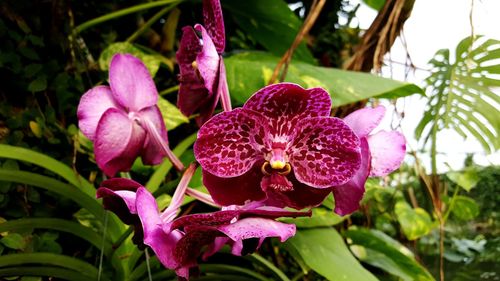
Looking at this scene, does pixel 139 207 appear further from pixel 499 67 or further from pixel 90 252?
pixel 499 67

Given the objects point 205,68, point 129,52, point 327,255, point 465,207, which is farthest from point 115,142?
point 465,207

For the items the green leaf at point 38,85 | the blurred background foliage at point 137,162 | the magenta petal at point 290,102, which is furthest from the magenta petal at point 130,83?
the green leaf at point 38,85

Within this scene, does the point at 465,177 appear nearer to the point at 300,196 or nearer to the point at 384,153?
the point at 384,153

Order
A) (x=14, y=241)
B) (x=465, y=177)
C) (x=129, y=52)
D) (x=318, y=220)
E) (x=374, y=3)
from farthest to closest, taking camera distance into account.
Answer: (x=465, y=177) < (x=374, y=3) < (x=129, y=52) < (x=318, y=220) < (x=14, y=241)

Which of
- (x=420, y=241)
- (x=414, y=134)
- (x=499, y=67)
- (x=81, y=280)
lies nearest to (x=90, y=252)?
(x=81, y=280)

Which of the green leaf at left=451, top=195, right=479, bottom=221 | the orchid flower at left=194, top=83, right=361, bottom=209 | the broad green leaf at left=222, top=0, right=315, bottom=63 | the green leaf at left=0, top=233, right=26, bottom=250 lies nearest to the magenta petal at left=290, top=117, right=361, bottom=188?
the orchid flower at left=194, top=83, right=361, bottom=209
